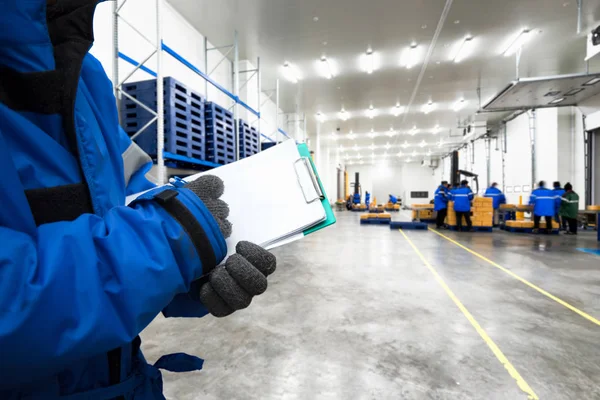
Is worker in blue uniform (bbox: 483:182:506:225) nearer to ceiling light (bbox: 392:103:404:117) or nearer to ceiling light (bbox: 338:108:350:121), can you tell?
ceiling light (bbox: 392:103:404:117)

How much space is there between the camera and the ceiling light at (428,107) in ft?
46.6

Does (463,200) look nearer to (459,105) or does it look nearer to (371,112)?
(459,105)

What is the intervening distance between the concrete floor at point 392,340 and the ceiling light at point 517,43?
6.82 metres

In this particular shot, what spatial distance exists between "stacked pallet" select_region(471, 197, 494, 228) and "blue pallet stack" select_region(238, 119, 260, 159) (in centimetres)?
833

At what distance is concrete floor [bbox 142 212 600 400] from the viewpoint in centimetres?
199

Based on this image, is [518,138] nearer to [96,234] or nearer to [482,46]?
[482,46]

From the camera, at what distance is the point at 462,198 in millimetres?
10125

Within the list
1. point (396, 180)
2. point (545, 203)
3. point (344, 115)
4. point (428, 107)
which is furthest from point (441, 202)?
point (396, 180)

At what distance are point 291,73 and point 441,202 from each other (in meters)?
7.65

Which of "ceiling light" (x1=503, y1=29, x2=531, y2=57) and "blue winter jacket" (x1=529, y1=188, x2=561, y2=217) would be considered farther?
"blue winter jacket" (x1=529, y1=188, x2=561, y2=217)

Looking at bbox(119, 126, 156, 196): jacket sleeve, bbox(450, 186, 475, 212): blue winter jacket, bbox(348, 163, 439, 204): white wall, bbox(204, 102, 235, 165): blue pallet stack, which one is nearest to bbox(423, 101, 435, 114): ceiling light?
bbox(450, 186, 475, 212): blue winter jacket

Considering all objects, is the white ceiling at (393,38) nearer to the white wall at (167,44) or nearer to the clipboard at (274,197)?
the white wall at (167,44)

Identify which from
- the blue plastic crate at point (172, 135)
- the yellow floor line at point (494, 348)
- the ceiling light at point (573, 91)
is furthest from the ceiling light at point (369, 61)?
the yellow floor line at point (494, 348)

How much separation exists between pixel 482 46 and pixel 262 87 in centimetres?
765
